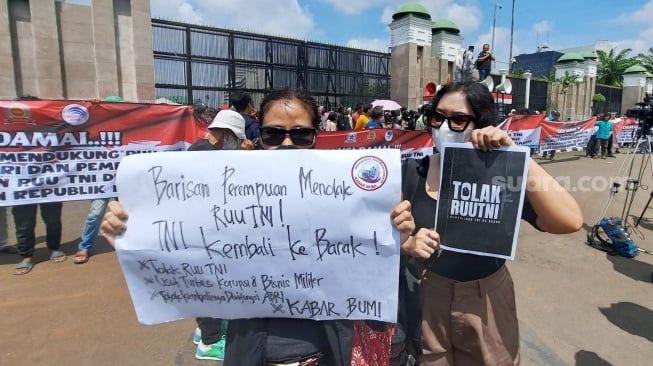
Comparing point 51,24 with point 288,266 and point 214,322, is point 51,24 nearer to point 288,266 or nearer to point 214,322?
point 214,322

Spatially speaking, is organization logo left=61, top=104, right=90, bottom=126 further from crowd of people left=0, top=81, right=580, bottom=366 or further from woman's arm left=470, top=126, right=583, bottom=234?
woman's arm left=470, top=126, right=583, bottom=234

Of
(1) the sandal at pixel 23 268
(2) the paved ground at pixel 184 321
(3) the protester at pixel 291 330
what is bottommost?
(2) the paved ground at pixel 184 321

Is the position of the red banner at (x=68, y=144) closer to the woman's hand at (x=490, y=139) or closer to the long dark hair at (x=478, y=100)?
the long dark hair at (x=478, y=100)

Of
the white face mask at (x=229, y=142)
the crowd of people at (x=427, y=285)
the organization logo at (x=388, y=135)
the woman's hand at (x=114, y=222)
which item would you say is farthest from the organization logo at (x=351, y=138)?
the woman's hand at (x=114, y=222)

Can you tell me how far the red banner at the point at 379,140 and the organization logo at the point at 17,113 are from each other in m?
3.88

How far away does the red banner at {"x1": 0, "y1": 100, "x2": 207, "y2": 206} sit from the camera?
4168 mm

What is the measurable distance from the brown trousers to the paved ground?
1.58 meters

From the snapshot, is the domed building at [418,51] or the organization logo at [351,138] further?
the domed building at [418,51]

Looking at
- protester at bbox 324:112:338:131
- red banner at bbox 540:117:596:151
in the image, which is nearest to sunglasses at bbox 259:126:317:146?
protester at bbox 324:112:338:131

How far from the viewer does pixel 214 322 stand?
107 inches

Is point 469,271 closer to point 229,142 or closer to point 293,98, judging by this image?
point 293,98

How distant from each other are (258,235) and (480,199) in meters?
0.87

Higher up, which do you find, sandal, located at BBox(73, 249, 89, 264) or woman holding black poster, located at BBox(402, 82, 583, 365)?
woman holding black poster, located at BBox(402, 82, 583, 365)

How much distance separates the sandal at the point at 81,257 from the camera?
14.8ft
